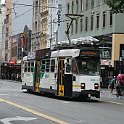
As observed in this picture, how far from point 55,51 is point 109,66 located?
2639cm

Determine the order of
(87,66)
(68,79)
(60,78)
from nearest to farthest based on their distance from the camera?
1. (87,66)
2. (68,79)
3. (60,78)

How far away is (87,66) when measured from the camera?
28.2m

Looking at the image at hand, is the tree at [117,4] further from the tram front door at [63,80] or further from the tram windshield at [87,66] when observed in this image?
the tram front door at [63,80]

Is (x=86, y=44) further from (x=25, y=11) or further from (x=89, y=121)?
(x=25, y=11)

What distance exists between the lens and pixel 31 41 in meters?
91.9

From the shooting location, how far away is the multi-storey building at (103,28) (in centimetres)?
5478

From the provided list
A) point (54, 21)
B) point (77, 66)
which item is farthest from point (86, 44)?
point (54, 21)

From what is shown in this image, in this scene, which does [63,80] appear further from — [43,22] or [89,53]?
[43,22]

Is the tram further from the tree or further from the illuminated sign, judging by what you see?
the tree

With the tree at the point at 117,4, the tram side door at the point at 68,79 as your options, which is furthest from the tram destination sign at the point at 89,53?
the tree at the point at 117,4

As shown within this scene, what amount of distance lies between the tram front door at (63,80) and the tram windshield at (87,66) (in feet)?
2.30

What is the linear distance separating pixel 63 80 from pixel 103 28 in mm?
29555

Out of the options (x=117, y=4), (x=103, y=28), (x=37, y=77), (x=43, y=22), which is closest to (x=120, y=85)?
(x=37, y=77)

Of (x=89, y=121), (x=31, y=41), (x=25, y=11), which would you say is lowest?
(x=89, y=121)
